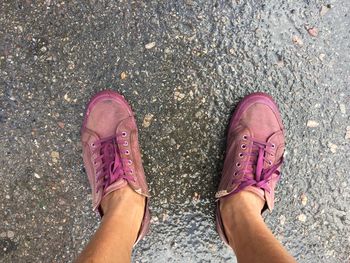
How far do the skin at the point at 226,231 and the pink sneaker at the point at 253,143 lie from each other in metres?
0.09

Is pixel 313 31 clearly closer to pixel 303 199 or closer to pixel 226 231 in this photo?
pixel 303 199

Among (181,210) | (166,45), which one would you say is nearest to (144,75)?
(166,45)

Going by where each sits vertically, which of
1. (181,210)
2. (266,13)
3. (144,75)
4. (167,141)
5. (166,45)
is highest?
(266,13)

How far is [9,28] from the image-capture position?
187 centimetres

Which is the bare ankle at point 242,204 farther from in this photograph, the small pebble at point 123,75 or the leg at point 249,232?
the small pebble at point 123,75

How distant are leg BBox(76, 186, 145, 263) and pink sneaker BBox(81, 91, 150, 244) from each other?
0.07 meters

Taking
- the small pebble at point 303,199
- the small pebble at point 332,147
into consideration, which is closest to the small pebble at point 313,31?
the small pebble at point 332,147

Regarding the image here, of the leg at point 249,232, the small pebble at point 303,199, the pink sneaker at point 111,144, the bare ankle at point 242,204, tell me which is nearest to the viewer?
the leg at point 249,232

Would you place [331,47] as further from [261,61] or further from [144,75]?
[144,75]

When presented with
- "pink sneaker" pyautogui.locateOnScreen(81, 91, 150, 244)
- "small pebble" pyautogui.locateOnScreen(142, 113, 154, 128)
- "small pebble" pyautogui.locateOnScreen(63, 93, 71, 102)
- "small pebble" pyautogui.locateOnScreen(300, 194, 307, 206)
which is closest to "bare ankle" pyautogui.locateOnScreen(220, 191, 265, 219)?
"small pebble" pyautogui.locateOnScreen(300, 194, 307, 206)

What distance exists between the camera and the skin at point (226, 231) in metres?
1.43

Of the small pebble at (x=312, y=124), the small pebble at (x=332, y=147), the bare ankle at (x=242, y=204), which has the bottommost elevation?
the bare ankle at (x=242, y=204)

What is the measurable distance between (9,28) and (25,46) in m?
0.11

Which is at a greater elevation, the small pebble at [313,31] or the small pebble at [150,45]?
the small pebble at [313,31]
